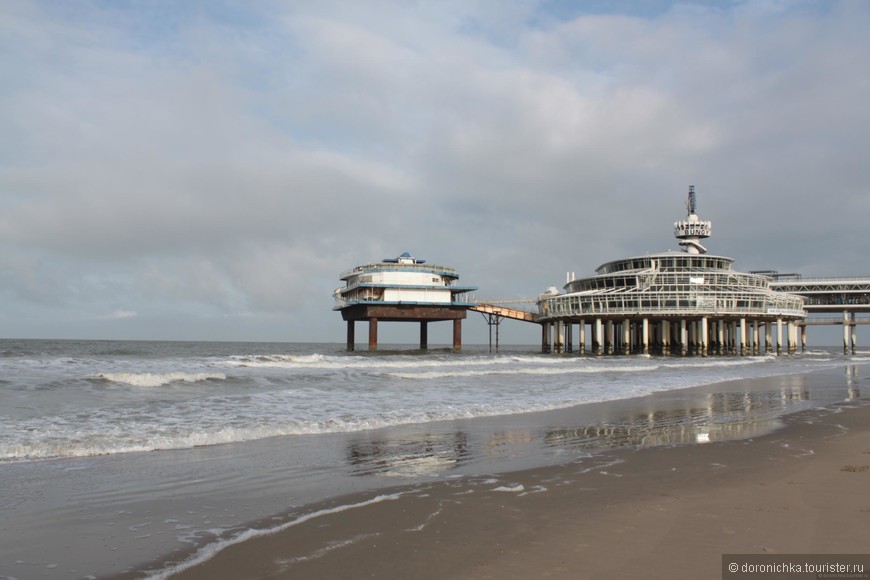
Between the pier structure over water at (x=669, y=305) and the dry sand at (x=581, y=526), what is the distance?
56.8 m

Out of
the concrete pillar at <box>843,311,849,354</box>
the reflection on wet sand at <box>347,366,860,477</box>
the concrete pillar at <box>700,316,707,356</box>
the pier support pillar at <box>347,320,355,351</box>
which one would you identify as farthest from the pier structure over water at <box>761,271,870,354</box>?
the reflection on wet sand at <box>347,366,860,477</box>

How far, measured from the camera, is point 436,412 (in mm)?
14609

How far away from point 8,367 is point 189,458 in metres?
22.3

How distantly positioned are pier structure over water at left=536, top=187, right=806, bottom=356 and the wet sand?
56.8 metres

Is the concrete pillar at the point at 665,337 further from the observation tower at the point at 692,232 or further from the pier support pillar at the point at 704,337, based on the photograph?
the observation tower at the point at 692,232

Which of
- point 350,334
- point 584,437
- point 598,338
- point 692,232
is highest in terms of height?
point 692,232

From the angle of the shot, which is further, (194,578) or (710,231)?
(710,231)

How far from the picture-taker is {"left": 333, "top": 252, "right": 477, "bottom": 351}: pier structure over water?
58.8 metres

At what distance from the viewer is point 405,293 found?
5925 cm

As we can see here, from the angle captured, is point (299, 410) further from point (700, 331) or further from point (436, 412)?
point (700, 331)

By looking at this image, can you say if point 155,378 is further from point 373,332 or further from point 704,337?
point 704,337

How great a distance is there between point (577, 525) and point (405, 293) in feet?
177

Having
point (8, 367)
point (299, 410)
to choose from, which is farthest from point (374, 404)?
point (8, 367)

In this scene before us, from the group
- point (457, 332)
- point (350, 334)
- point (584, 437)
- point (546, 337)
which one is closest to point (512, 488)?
point (584, 437)
